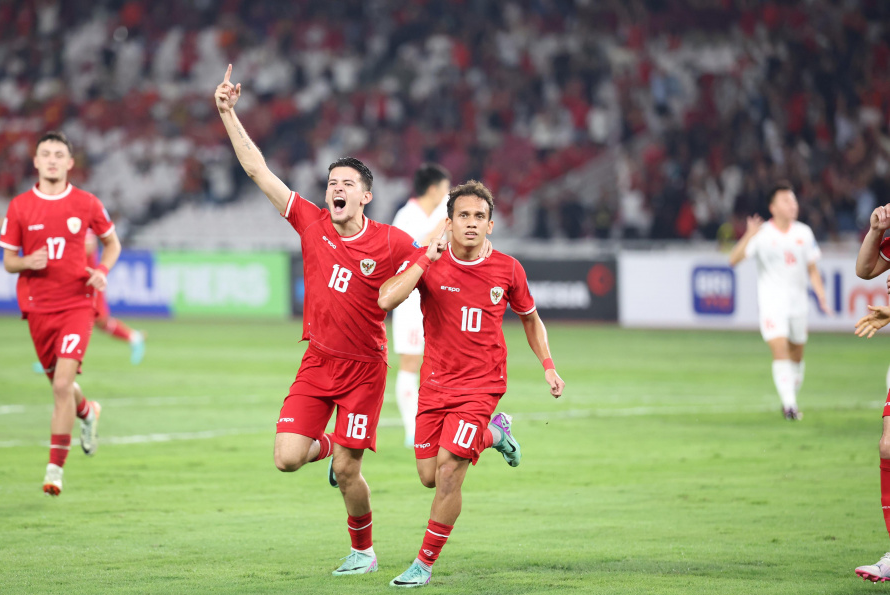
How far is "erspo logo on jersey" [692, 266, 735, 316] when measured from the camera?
75.2ft

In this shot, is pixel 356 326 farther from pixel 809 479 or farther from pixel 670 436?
pixel 670 436

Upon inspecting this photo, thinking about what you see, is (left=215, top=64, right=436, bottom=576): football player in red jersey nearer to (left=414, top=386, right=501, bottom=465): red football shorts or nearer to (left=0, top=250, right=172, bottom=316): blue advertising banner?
(left=414, top=386, right=501, bottom=465): red football shorts

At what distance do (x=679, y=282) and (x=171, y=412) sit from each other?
12773 millimetres

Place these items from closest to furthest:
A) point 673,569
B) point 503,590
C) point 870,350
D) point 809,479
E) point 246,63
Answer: point 503,590 < point 673,569 < point 809,479 < point 870,350 < point 246,63

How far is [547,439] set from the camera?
11.8 meters

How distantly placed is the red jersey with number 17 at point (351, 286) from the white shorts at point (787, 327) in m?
7.75

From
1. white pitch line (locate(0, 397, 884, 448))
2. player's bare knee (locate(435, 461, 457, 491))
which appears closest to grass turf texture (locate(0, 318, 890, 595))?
white pitch line (locate(0, 397, 884, 448))

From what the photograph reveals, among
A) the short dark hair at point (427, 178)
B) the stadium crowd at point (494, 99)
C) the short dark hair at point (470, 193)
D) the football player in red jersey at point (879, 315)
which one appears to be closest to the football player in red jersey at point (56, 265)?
the short dark hair at point (427, 178)

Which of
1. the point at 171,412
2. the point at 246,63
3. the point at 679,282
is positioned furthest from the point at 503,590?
the point at 246,63

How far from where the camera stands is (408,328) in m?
10.7

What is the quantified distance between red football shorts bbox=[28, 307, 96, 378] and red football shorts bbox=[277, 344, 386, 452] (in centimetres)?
317

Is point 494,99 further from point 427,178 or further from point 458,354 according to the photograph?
point 458,354

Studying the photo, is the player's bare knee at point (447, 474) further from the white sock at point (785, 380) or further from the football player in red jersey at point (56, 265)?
the white sock at point (785, 380)

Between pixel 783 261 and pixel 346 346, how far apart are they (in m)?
8.27
